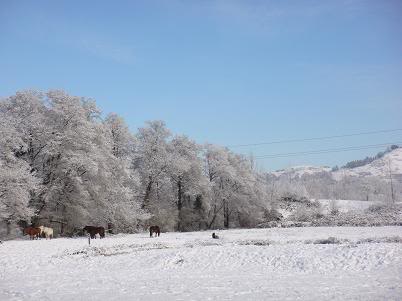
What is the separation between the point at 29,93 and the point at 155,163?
72.0 feet

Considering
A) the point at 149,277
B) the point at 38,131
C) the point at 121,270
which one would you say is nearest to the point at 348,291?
the point at 149,277

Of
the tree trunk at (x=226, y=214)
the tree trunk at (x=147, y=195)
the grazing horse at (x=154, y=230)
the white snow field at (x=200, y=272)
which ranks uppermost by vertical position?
the tree trunk at (x=147, y=195)

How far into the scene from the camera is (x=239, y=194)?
249 feet

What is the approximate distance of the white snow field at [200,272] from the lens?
1747cm

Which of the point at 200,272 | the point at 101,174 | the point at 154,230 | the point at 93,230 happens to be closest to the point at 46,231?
the point at 93,230

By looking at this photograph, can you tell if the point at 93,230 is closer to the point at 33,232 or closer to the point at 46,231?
the point at 46,231

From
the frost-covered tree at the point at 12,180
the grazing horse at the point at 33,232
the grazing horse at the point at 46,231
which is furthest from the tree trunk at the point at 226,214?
the grazing horse at the point at 33,232

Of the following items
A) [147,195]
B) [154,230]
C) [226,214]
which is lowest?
[154,230]

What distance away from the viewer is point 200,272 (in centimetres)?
2469

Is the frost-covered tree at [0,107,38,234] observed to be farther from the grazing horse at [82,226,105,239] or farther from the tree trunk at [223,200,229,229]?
the tree trunk at [223,200,229,229]

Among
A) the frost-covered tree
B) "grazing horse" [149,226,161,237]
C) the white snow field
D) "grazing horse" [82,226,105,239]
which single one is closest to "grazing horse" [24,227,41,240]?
the frost-covered tree

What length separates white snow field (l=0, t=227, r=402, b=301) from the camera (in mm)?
17469

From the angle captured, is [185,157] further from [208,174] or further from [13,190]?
[13,190]

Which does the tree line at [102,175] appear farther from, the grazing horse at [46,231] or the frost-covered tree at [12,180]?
the grazing horse at [46,231]
